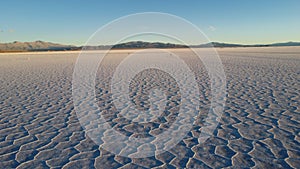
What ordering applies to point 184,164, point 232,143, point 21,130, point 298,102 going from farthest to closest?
point 298,102 < point 21,130 < point 232,143 < point 184,164

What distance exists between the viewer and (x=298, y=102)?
450 cm

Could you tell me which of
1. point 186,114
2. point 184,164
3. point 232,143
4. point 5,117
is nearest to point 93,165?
point 184,164

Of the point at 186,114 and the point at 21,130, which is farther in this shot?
the point at 186,114

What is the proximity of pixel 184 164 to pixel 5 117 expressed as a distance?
123 inches

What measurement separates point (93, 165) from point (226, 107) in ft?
9.29

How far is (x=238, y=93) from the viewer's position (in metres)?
5.64

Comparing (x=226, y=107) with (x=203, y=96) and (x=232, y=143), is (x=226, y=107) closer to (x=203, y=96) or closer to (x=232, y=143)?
(x=203, y=96)

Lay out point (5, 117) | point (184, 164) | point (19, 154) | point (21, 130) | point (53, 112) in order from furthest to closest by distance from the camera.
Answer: point (53, 112), point (5, 117), point (21, 130), point (19, 154), point (184, 164)

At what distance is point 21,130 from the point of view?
10.8ft

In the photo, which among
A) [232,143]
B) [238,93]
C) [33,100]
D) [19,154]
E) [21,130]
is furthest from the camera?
[238,93]

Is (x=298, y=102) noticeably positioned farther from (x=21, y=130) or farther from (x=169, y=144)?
(x=21, y=130)

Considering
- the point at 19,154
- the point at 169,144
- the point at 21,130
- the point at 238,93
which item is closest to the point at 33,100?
the point at 21,130

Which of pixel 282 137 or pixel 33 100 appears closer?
pixel 282 137

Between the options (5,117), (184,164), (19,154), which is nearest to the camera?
(184,164)
